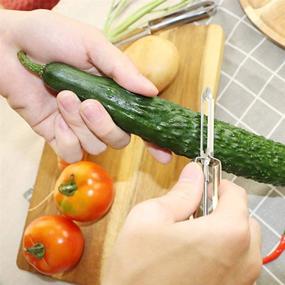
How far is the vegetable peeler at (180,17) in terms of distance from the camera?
1.41 metres

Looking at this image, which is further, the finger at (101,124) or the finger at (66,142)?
the finger at (66,142)

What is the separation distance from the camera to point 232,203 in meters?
0.74

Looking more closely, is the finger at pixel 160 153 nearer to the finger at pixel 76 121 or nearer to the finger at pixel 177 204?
the finger at pixel 76 121

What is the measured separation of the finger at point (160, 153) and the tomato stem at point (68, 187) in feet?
0.73

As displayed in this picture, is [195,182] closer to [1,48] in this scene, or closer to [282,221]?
[282,221]

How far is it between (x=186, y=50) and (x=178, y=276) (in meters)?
0.85

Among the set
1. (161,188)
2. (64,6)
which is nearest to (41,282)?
(161,188)

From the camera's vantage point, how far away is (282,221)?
1190 millimetres

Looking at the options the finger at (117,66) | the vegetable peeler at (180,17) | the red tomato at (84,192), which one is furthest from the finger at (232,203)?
the vegetable peeler at (180,17)

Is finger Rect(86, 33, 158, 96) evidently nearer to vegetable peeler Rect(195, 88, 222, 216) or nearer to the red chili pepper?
vegetable peeler Rect(195, 88, 222, 216)

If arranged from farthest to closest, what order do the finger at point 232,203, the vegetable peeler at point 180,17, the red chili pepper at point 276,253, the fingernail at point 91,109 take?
1. the vegetable peeler at point 180,17
2. the red chili pepper at point 276,253
3. the fingernail at point 91,109
4. the finger at point 232,203

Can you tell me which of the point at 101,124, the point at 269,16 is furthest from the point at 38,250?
the point at 269,16

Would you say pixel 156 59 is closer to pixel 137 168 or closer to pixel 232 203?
pixel 137 168

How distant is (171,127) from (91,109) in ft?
0.58
